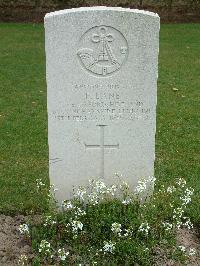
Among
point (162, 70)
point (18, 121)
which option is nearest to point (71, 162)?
point (18, 121)

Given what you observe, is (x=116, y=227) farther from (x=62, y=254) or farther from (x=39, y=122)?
(x=39, y=122)

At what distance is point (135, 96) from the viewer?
479 cm

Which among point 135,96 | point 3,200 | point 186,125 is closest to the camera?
point 135,96

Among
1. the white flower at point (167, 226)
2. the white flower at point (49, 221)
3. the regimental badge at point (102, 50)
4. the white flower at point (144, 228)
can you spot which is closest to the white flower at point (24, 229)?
the white flower at point (49, 221)

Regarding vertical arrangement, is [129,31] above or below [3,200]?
above

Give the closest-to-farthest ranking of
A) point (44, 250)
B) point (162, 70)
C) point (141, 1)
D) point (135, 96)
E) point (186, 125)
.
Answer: point (44, 250), point (135, 96), point (186, 125), point (162, 70), point (141, 1)

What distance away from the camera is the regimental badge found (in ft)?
15.1

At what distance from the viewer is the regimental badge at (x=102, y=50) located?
15.1ft

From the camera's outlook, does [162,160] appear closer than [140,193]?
No

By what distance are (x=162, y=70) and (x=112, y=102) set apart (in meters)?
7.23

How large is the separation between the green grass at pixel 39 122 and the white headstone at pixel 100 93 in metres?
0.78

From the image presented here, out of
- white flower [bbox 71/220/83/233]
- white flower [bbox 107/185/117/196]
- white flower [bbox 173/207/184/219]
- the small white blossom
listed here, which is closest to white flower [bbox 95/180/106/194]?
white flower [bbox 107/185/117/196]

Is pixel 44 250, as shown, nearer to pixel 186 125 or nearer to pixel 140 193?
pixel 140 193

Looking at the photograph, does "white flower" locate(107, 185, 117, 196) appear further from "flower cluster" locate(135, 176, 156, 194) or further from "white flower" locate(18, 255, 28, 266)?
"white flower" locate(18, 255, 28, 266)
